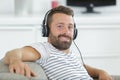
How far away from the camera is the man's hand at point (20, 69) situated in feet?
4.42

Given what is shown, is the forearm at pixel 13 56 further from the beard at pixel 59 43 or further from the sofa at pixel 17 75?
the beard at pixel 59 43

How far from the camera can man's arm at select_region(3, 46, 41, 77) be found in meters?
1.37

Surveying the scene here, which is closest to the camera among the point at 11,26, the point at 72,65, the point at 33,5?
the point at 72,65

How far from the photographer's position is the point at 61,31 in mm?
1728

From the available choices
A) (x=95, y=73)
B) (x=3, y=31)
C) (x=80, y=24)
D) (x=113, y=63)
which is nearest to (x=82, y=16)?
(x=80, y=24)

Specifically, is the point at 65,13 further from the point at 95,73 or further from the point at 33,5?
the point at 33,5

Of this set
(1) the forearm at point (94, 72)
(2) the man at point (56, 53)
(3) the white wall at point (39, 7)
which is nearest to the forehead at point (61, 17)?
(2) the man at point (56, 53)

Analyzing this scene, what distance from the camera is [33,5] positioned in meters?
3.72

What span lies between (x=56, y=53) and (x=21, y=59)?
0.74 ft

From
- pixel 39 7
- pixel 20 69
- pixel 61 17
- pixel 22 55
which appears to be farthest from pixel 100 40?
pixel 20 69

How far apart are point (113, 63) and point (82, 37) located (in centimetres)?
42

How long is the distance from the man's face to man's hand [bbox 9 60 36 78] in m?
0.35

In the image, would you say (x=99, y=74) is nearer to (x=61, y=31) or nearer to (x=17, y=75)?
(x=61, y=31)

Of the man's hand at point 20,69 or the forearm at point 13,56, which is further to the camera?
the forearm at point 13,56
